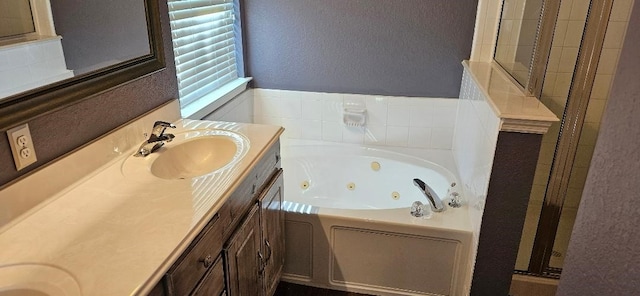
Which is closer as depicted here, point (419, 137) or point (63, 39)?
point (63, 39)

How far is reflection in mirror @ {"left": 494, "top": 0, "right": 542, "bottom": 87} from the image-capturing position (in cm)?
190

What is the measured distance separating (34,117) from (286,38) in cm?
187

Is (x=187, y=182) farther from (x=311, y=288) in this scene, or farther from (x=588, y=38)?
(x=588, y=38)

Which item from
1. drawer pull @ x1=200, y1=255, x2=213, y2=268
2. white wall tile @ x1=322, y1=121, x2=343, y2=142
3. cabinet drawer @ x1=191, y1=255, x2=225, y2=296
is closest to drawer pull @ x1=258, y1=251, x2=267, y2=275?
cabinet drawer @ x1=191, y1=255, x2=225, y2=296

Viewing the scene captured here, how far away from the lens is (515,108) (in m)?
1.67

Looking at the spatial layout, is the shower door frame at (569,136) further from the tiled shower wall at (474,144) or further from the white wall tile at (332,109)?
the white wall tile at (332,109)

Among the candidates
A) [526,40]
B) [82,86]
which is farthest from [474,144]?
[82,86]

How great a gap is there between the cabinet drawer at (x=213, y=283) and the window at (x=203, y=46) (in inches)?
48.8

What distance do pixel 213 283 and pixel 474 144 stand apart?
4.68 feet

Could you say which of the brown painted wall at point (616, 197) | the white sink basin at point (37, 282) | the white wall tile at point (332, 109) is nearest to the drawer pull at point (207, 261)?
the white sink basin at point (37, 282)

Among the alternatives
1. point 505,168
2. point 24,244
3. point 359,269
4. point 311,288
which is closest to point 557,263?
point 505,168

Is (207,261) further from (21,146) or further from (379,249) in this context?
(379,249)

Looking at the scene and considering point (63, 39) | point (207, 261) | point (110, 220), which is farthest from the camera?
point (63, 39)

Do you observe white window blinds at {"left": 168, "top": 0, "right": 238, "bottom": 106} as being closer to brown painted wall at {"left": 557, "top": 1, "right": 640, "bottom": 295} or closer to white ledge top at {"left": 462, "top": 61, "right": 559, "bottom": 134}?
white ledge top at {"left": 462, "top": 61, "right": 559, "bottom": 134}
